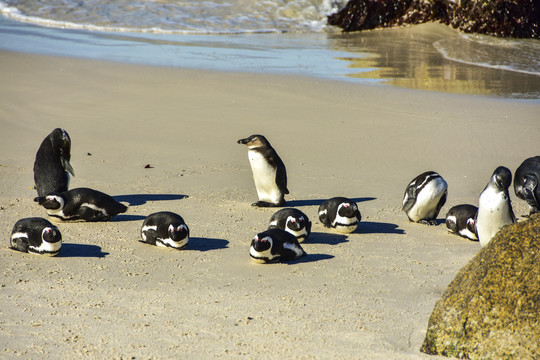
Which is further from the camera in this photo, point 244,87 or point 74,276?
point 244,87

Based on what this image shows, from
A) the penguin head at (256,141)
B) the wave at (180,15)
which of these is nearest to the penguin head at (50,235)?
the penguin head at (256,141)

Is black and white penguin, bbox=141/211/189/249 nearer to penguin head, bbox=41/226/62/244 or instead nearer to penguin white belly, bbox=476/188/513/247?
penguin head, bbox=41/226/62/244

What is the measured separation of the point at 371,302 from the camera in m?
4.04

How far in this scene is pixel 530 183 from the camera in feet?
18.7

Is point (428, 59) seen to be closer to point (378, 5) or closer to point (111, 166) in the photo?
point (378, 5)

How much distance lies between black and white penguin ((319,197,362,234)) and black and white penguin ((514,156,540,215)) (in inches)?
58.5

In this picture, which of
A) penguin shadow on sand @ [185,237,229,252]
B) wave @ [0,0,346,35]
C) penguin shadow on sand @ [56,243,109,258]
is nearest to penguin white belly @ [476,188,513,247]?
penguin shadow on sand @ [185,237,229,252]

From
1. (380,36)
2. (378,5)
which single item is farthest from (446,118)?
(378,5)

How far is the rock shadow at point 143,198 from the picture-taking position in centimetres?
634

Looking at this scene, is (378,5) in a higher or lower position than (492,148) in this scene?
higher

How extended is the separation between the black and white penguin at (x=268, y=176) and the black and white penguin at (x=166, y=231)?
1439 mm

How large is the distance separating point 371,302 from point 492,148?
14.6 ft

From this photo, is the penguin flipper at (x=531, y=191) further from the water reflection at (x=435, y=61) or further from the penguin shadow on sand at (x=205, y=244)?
the water reflection at (x=435, y=61)

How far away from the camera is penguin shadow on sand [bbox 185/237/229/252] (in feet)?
16.9
